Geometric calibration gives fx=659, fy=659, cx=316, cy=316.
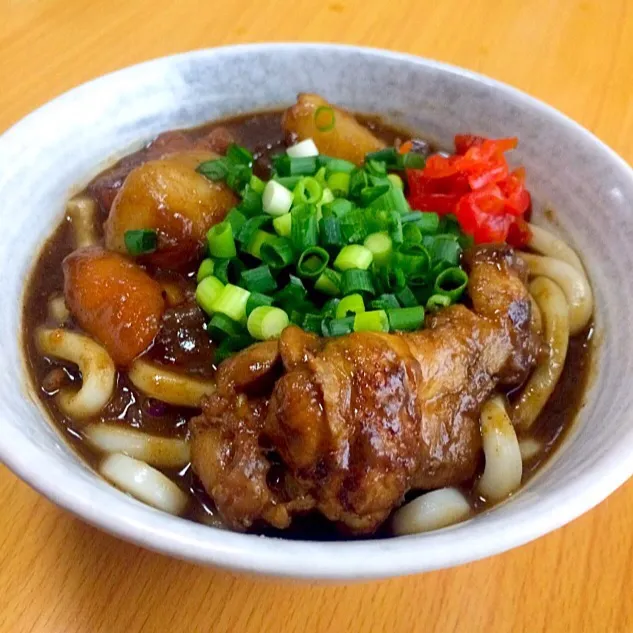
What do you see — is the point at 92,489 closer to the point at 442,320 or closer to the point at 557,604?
the point at 442,320

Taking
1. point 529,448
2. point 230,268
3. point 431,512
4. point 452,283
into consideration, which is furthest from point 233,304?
point 529,448

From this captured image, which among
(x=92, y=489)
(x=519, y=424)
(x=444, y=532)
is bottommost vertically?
(x=519, y=424)

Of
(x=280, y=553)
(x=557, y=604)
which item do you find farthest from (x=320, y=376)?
(x=557, y=604)

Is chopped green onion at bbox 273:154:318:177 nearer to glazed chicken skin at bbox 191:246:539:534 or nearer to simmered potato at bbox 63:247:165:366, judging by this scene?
simmered potato at bbox 63:247:165:366

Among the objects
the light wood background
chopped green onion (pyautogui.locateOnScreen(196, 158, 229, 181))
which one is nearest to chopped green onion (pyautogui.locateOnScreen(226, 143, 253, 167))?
chopped green onion (pyautogui.locateOnScreen(196, 158, 229, 181))

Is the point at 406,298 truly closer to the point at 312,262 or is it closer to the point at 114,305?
the point at 312,262

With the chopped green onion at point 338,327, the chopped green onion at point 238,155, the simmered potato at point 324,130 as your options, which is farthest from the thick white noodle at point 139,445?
the simmered potato at point 324,130
